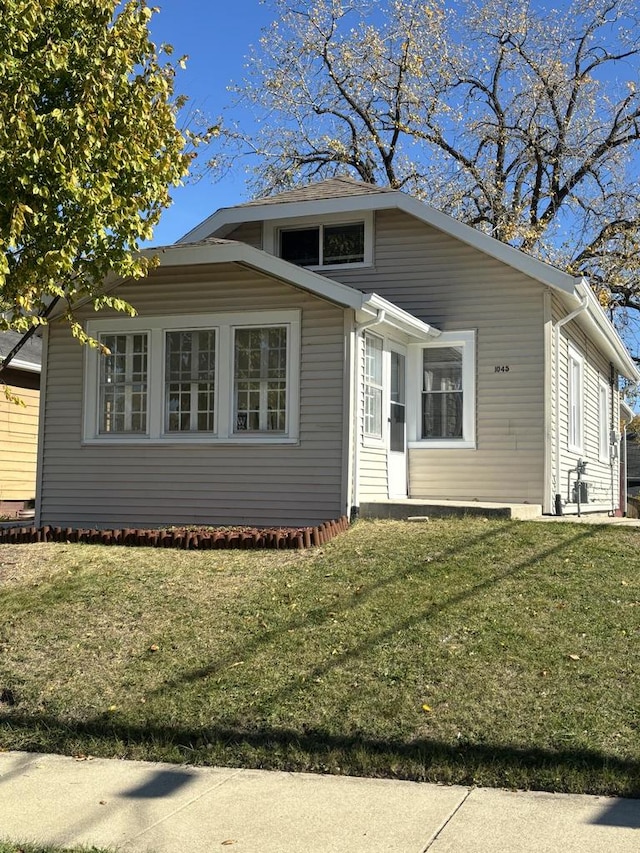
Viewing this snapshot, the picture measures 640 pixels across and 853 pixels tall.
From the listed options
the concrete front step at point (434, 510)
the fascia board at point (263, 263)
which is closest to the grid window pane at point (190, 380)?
the fascia board at point (263, 263)

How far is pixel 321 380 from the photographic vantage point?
39.9 feet

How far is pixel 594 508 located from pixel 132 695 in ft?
38.6

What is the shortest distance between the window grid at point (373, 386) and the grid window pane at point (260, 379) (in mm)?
1064

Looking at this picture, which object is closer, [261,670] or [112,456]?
[261,670]

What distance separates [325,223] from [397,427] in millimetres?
3393

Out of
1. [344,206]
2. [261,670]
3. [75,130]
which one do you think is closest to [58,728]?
[261,670]

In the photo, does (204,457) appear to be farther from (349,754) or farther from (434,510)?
(349,754)

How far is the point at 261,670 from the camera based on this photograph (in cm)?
695

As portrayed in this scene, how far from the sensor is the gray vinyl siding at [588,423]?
1404 centimetres

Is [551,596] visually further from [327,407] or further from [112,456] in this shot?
[112,456]

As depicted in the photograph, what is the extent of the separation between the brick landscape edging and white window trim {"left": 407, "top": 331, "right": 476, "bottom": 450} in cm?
248

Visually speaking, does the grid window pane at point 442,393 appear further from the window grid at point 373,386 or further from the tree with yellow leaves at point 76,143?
the tree with yellow leaves at point 76,143

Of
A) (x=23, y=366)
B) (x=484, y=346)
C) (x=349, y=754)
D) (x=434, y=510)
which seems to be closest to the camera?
(x=349, y=754)

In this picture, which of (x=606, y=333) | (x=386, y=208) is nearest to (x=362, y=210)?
(x=386, y=208)
